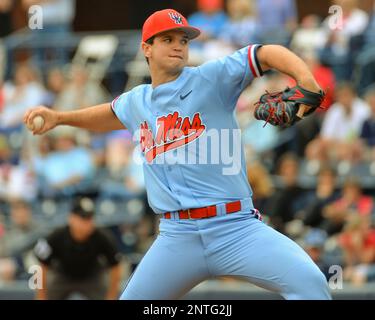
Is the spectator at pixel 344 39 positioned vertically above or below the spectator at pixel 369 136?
above

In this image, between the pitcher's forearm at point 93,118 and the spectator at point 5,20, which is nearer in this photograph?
the pitcher's forearm at point 93,118

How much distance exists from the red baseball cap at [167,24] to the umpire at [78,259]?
147 inches

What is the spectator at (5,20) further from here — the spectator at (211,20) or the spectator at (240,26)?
the spectator at (240,26)

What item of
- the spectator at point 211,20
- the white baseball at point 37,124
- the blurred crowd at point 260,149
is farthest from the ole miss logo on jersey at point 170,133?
the spectator at point 211,20

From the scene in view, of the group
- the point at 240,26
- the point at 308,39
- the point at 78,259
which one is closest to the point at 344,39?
the point at 308,39

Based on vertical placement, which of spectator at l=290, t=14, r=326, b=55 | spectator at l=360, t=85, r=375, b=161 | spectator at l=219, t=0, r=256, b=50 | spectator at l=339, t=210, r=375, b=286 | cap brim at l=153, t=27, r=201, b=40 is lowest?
spectator at l=339, t=210, r=375, b=286

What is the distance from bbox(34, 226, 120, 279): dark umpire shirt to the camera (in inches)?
353

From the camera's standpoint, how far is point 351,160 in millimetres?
10508

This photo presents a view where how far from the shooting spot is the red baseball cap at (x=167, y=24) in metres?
5.25

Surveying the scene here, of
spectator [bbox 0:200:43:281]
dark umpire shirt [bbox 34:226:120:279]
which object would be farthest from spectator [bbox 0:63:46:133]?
dark umpire shirt [bbox 34:226:120:279]

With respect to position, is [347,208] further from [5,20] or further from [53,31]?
[5,20]

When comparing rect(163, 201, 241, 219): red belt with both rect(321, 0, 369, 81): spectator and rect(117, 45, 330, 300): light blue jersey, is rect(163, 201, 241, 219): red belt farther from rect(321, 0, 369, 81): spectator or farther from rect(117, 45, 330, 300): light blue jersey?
rect(321, 0, 369, 81): spectator

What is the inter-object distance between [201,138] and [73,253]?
158 inches
